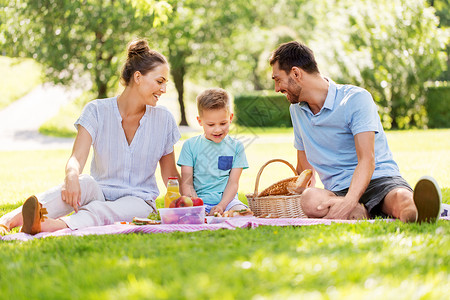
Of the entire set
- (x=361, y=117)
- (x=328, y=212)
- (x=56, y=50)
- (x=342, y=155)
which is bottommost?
(x=328, y=212)

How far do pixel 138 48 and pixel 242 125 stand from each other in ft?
11.1

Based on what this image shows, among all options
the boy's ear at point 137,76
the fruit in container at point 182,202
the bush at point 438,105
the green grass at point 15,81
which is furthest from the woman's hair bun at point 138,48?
the green grass at point 15,81

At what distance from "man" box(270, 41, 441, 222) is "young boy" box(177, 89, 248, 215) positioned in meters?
0.58

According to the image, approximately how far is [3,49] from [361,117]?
19679mm

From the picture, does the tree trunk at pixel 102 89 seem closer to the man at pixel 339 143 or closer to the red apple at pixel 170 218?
the man at pixel 339 143

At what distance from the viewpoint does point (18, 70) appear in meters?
35.9

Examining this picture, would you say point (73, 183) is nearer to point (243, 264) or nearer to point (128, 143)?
point (128, 143)

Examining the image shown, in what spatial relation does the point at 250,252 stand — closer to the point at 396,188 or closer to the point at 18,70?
the point at 396,188

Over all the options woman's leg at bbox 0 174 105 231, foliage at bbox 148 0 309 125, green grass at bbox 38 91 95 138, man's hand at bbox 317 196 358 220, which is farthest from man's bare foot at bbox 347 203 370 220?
green grass at bbox 38 91 95 138

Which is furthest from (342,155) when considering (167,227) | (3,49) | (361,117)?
(3,49)

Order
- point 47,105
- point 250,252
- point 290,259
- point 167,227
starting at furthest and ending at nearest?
point 47,105 < point 167,227 < point 250,252 < point 290,259

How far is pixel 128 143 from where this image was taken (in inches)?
183

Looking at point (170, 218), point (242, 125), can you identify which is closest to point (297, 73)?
point (170, 218)

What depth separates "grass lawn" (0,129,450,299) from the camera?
218 cm
